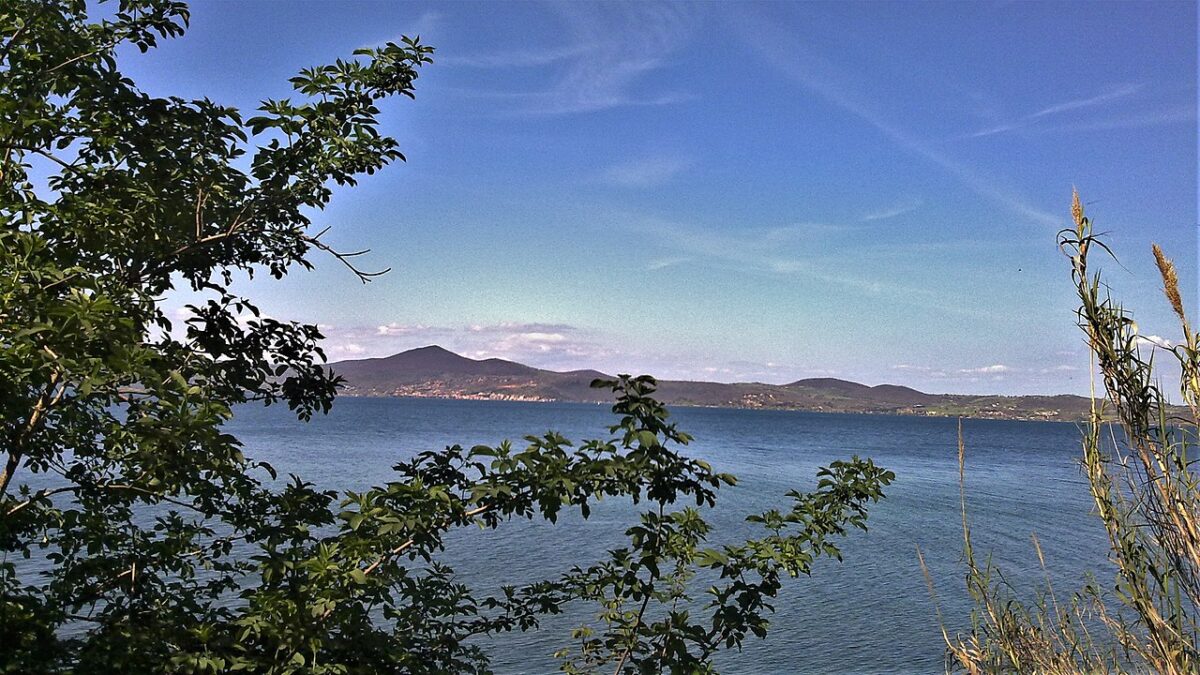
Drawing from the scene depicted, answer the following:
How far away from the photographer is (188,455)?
4055mm

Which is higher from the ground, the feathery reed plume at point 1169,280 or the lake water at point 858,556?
the feathery reed plume at point 1169,280

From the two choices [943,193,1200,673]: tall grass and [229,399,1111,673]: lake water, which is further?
[229,399,1111,673]: lake water

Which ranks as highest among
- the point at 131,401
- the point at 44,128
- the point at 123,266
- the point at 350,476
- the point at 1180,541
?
the point at 44,128

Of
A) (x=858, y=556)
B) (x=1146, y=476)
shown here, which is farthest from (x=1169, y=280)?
(x=858, y=556)

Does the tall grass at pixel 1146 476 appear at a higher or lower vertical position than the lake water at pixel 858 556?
higher

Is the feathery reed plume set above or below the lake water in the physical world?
above

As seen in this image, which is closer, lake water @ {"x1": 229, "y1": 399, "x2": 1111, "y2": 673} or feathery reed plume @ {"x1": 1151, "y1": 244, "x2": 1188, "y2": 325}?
feathery reed plume @ {"x1": 1151, "y1": 244, "x2": 1188, "y2": 325}

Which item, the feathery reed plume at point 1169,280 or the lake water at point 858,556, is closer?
the feathery reed plume at point 1169,280

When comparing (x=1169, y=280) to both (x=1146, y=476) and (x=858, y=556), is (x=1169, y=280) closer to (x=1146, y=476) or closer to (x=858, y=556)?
(x=1146, y=476)

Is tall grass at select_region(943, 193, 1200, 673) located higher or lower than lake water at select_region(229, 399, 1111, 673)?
higher

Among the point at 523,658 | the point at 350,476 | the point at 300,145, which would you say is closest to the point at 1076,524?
the point at 523,658

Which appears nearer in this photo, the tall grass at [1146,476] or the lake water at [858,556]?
the tall grass at [1146,476]

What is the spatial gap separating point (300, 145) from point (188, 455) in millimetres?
2425

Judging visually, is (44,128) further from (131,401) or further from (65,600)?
(65,600)
